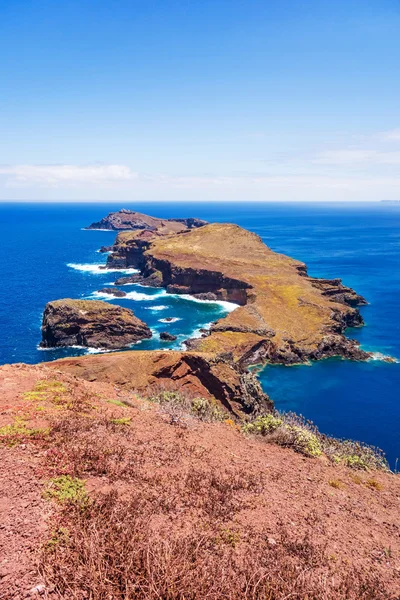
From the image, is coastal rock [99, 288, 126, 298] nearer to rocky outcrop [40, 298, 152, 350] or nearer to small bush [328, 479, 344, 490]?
rocky outcrop [40, 298, 152, 350]

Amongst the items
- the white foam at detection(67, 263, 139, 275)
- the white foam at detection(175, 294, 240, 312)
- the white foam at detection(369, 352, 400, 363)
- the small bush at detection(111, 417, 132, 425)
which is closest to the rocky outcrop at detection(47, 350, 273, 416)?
the small bush at detection(111, 417, 132, 425)

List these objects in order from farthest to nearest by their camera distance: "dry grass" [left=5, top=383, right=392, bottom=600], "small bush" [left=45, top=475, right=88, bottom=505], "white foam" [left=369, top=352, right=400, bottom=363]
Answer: "white foam" [left=369, top=352, right=400, bottom=363] → "small bush" [left=45, top=475, right=88, bottom=505] → "dry grass" [left=5, top=383, right=392, bottom=600]

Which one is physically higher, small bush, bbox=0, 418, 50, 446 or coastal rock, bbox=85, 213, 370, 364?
small bush, bbox=0, 418, 50, 446

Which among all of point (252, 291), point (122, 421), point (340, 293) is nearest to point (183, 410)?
point (122, 421)

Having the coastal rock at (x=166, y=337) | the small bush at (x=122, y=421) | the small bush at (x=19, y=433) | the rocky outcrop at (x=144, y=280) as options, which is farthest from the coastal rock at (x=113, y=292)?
the small bush at (x=19, y=433)

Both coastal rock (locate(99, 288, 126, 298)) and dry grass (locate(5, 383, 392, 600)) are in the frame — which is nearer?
dry grass (locate(5, 383, 392, 600))

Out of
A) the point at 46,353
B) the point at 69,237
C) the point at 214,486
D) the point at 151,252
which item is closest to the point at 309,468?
the point at 214,486

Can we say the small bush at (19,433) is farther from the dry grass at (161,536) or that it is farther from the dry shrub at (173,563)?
the dry shrub at (173,563)

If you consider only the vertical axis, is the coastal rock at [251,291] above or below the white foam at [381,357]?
above
